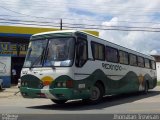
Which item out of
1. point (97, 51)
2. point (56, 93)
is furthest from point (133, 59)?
point (56, 93)

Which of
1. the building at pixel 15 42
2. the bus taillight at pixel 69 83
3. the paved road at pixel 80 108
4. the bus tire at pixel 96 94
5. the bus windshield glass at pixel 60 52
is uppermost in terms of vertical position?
the building at pixel 15 42

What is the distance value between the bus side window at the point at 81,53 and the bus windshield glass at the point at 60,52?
1.02 feet

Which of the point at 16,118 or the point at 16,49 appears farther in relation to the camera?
the point at 16,49

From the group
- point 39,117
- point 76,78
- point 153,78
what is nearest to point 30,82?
point 76,78

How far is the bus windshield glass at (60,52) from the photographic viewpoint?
1537 centimetres

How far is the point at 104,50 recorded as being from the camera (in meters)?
18.5

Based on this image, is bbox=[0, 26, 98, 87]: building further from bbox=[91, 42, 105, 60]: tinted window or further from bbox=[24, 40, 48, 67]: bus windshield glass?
bbox=[24, 40, 48, 67]: bus windshield glass

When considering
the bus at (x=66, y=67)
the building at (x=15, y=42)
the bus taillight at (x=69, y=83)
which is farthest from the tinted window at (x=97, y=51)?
the building at (x=15, y=42)

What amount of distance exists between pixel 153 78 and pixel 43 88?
615 inches

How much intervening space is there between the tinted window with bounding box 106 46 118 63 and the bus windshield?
366cm

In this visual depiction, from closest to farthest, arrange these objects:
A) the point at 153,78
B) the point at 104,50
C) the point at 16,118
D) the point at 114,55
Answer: the point at 16,118 < the point at 104,50 < the point at 114,55 < the point at 153,78

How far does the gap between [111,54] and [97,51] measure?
1985mm

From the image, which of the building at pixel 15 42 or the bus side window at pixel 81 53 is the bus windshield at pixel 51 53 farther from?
the building at pixel 15 42

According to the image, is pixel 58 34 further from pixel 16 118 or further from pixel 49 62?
pixel 16 118
